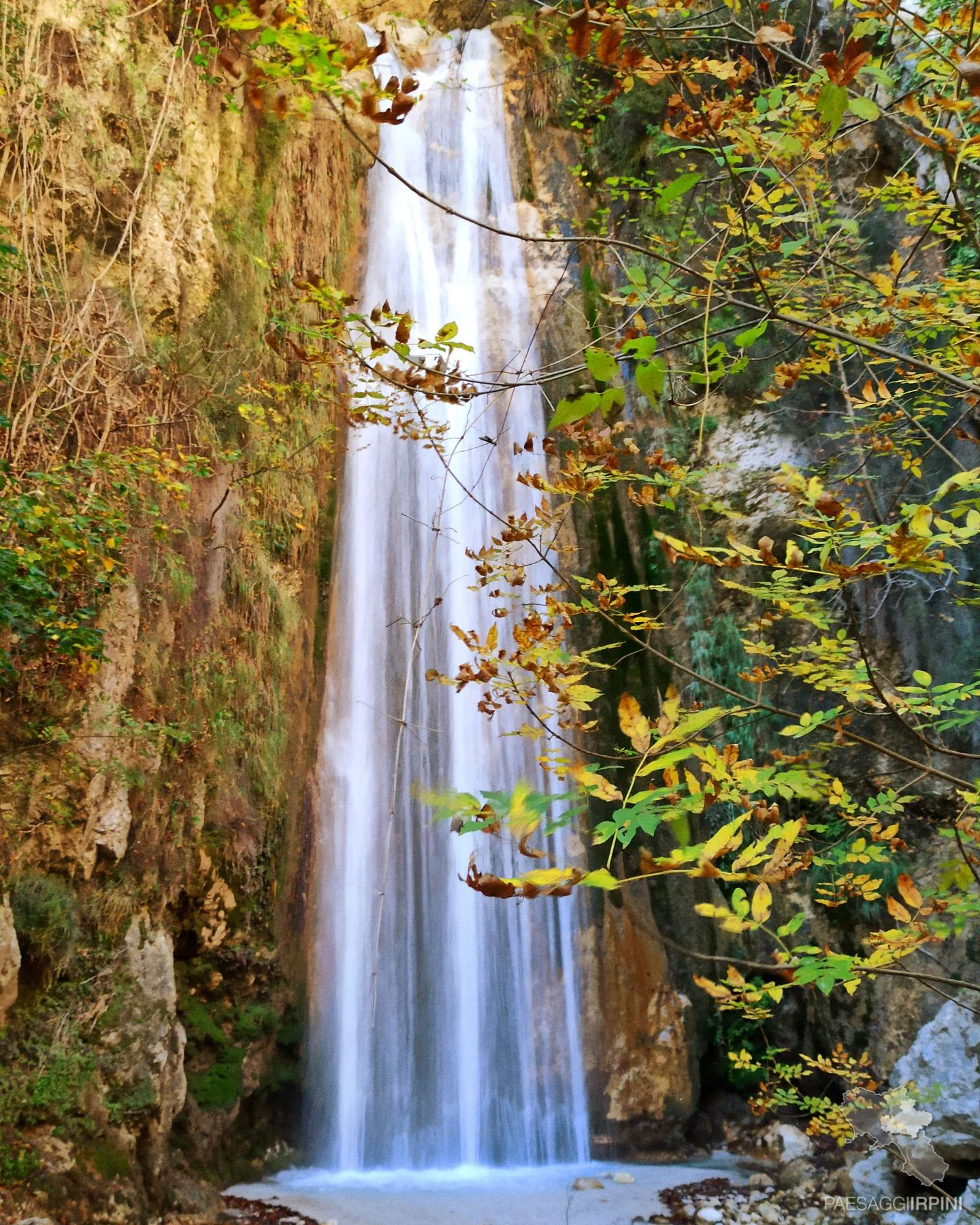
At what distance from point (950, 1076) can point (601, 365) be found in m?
5.29

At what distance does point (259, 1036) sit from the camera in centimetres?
617

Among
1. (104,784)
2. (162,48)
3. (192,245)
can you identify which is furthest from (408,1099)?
(162,48)

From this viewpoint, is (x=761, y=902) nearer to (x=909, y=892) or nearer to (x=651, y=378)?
(x=909, y=892)

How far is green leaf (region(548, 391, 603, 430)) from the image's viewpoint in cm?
139

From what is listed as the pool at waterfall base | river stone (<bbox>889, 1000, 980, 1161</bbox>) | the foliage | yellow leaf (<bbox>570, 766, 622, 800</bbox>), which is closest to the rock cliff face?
the foliage

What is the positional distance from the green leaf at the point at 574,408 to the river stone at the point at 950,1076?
4.55m

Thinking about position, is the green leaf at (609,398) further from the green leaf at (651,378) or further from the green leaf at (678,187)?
the green leaf at (678,187)

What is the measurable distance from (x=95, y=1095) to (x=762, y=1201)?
411cm

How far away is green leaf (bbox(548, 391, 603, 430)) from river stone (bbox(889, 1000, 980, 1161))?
4548 millimetres

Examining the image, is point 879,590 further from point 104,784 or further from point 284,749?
point 104,784

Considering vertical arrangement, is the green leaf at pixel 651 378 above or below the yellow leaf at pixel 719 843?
above

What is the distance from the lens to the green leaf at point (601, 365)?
4.66 ft

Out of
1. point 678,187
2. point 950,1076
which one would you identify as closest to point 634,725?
point 678,187


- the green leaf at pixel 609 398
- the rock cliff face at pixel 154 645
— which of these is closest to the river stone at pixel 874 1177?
the rock cliff face at pixel 154 645
